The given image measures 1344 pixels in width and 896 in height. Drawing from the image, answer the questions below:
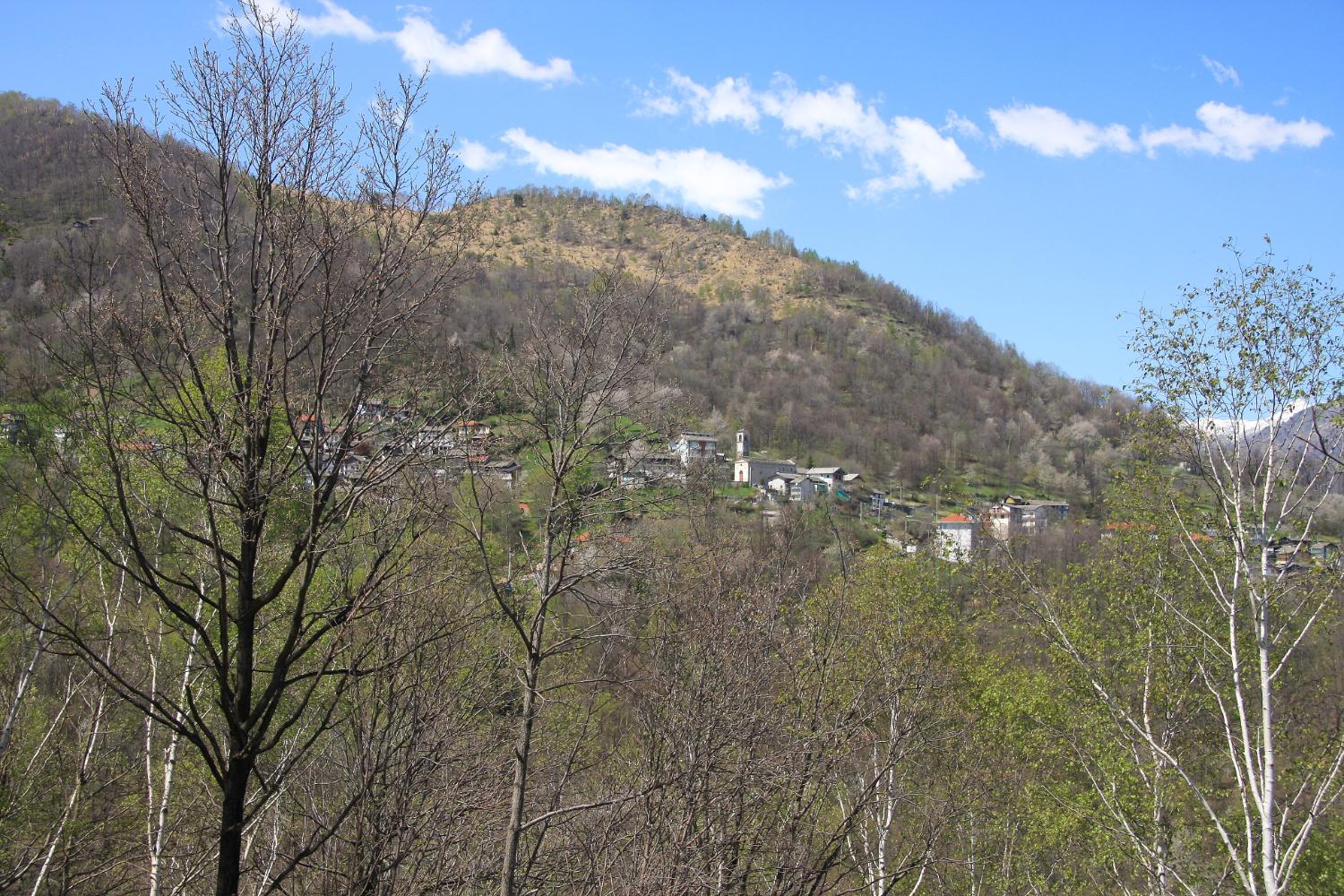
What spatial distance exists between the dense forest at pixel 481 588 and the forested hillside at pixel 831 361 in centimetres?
4016

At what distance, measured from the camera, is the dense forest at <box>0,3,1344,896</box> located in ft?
13.7

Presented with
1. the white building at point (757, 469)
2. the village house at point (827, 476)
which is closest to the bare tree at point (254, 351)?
the white building at point (757, 469)

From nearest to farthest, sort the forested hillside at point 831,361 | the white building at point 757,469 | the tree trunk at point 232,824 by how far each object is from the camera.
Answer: the tree trunk at point 232,824 < the white building at point 757,469 < the forested hillside at point 831,361

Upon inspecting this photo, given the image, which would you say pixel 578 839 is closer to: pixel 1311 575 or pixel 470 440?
pixel 470 440

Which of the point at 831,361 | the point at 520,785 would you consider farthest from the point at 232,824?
the point at 831,361

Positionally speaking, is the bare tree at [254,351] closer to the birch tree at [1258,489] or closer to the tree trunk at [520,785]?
the tree trunk at [520,785]

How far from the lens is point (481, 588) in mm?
8266

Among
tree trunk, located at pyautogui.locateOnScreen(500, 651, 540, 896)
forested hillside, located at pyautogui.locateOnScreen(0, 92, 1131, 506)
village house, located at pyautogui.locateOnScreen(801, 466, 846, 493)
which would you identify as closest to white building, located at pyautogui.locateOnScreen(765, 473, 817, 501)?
village house, located at pyautogui.locateOnScreen(801, 466, 846, 493)

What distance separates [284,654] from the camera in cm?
390

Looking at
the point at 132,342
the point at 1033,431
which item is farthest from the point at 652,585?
the point at 1033,431

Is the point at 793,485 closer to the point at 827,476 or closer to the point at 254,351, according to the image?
the point at 827,476

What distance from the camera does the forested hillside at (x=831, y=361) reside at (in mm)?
79875

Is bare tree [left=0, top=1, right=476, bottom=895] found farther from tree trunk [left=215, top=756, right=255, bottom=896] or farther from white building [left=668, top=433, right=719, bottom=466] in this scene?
white building [left=668, top=433, right=719, bottom=466]

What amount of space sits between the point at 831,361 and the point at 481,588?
341 ft
